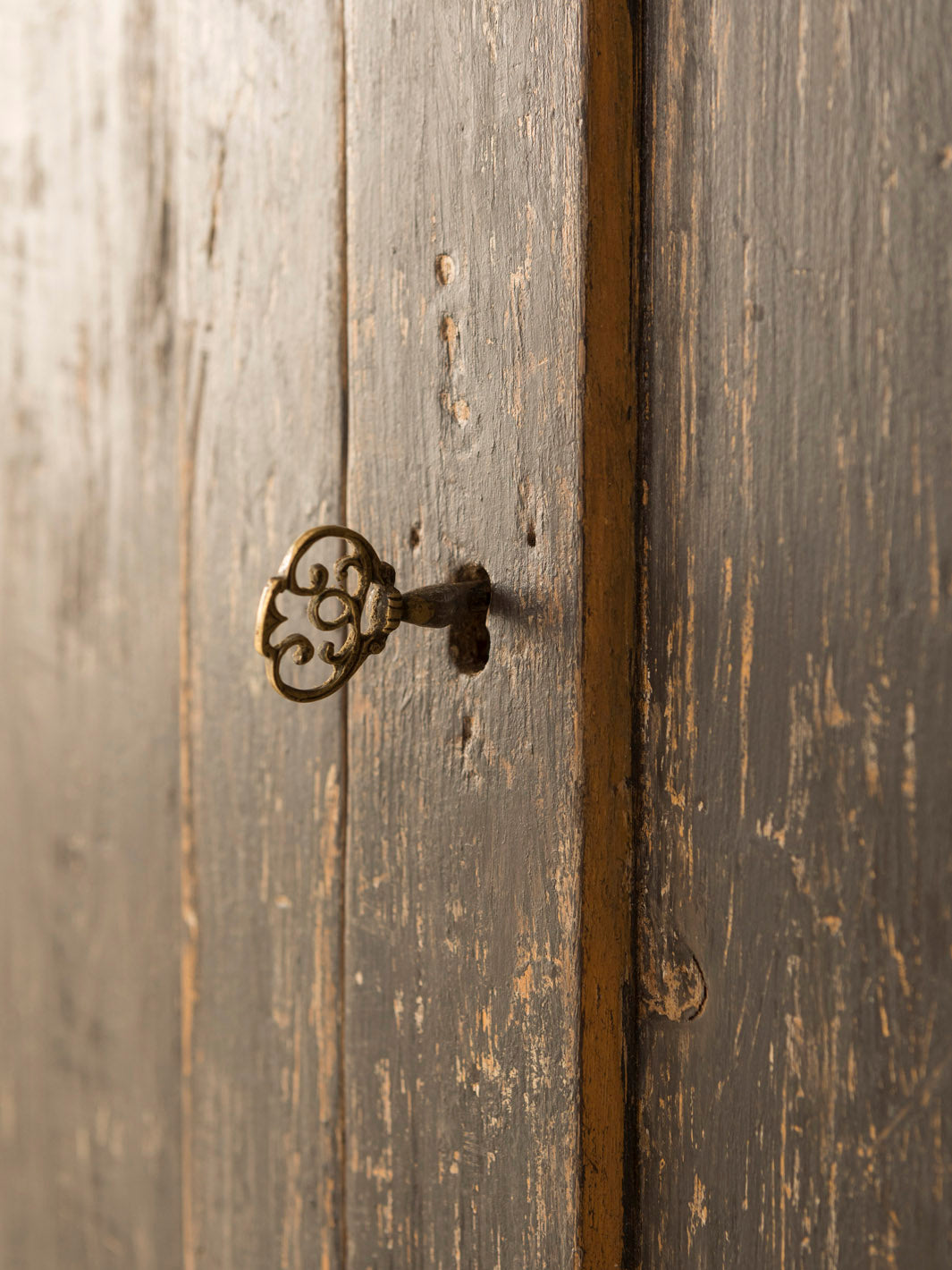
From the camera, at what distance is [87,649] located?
2.12ft

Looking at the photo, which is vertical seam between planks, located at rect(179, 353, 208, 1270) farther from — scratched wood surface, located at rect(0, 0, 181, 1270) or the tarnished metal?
the tarnished metal

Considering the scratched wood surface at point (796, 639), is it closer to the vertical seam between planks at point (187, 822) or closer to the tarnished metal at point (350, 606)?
the tarnished metal at point (350, 606)

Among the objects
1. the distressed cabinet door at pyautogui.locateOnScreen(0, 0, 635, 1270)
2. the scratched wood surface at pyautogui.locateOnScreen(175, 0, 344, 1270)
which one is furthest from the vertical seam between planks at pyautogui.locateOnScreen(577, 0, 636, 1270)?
the scratched wood surface at pyautogui.locateOnScreen(175, 0, 344, 1270)

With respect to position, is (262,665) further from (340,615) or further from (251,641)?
(340,615)

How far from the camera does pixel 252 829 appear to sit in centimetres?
54

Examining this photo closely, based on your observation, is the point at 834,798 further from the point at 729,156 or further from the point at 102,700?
the point at 102,700

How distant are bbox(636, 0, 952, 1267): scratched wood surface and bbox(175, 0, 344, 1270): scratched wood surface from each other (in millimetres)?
163

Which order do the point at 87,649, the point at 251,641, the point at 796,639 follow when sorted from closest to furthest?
1. the point at 796,639
2. the point at 251,641
3. the point at 87,649

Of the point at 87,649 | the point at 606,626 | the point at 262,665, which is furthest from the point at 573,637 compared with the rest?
the point at 87,649

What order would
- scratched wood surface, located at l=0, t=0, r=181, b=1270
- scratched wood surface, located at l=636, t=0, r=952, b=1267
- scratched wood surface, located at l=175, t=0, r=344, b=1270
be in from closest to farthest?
scratched wood surface, located at l=636, t=0, r=952, b=1267
scratched wood surface, located at l=175, t=0, r=344, b=1270
scratched wood surface, located at l=0, t=0, r=181, b=1270

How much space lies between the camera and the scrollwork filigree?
39 centimetres

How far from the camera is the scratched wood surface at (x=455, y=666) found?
15.9 inches

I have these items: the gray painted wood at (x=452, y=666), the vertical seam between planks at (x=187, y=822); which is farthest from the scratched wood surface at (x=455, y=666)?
the vertical seam between planks at (x=187, y=822)

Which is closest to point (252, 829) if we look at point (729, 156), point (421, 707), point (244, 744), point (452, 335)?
point (244, 744)
